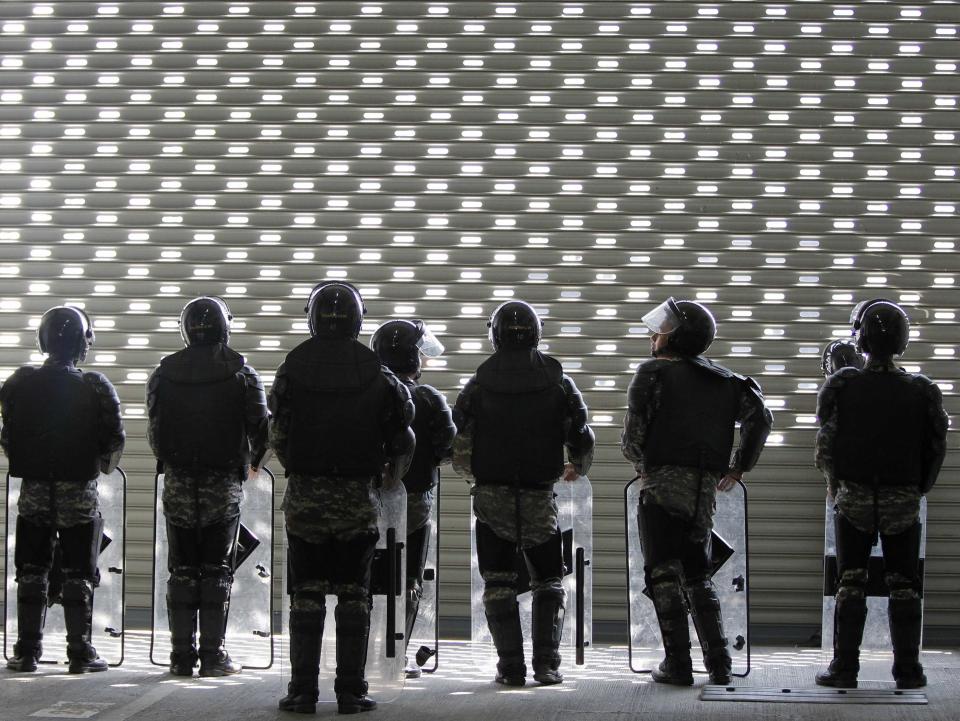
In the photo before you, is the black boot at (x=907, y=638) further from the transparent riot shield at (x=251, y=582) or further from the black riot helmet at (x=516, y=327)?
the transparent riot shield at (x=251, y=582)

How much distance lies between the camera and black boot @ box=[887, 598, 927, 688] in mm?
6414

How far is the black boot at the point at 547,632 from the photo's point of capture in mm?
6566

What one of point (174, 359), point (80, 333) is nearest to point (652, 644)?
point (174, 359)

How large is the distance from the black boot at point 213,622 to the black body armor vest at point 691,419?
7.45ft

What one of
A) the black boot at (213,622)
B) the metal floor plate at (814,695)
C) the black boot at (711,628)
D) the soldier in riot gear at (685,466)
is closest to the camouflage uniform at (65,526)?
the black boot at (213,622)

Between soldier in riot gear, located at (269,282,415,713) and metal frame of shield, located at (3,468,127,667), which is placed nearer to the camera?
soldier in riot gear, located at (269,282,415,713)

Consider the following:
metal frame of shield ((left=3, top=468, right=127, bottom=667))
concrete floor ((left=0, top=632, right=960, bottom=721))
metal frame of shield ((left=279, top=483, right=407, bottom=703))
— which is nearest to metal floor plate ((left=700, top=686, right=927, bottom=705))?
concrete floor ((left=0, top=632, right=960, bottom=721))

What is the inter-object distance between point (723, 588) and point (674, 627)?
48 cm

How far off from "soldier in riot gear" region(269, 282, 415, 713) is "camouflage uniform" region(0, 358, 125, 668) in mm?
1329

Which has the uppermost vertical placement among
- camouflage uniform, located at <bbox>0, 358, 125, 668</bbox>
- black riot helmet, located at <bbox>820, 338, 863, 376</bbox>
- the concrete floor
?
black riot helmet, located at <bbox>820, 338, 863, 376</bbox>

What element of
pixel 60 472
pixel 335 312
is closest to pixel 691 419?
pixel 335 312

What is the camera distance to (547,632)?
21.7ft

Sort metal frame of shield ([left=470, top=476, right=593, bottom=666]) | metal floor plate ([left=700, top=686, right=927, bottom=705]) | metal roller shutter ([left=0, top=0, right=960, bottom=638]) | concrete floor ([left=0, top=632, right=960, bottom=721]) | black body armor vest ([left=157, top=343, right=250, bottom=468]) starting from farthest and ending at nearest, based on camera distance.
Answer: metal roller shutter ([left=0, top=0, right=960, bottom=638]), metal frame of shield ([left=470, top=476, right=593, bottom=666]), black body armor vest ([left=157, top=343, right=250, bottom=468]), metal floor plate ([left=700, top=686, right=927, bottom=705]), concrete floor ([left=0, top=632, right=960, bottom=721])

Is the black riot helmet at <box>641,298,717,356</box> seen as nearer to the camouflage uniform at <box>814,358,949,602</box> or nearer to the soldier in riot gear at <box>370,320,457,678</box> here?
the camouflage uniform at <box>814,358,949,602</box>
